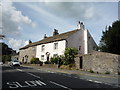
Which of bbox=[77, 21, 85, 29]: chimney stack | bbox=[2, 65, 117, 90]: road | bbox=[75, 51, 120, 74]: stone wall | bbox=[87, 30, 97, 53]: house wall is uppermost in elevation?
bbox=[77, 21, 85, 29]: chimney stack

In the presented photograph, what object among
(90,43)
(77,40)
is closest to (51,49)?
(77,40)

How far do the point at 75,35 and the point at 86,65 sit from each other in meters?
13.4

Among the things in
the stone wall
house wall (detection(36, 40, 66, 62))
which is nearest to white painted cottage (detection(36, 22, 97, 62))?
house wall (detection(36, 40, 66, 62))

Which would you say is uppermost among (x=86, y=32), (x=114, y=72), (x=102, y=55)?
(x=86, y=32)

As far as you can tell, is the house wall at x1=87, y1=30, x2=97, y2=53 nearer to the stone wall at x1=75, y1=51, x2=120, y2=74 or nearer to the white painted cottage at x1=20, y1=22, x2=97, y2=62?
the white painted cottage at x1=20, y1=22, x2=97, y2=62

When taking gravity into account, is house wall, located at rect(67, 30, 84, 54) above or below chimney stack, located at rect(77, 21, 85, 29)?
below

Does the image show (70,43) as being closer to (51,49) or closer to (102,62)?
(51,49)

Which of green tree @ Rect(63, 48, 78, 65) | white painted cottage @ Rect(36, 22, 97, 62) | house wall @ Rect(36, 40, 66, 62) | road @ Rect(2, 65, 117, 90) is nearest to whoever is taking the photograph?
road @ Rect(2, 65, 117, 90)

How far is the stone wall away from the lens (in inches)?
821

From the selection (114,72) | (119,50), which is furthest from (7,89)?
(119,50)

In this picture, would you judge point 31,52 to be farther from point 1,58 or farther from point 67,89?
point 67,89

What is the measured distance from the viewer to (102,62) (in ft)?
73.6

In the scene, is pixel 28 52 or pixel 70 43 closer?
pixel 70 43

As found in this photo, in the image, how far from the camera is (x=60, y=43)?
1431 inches
